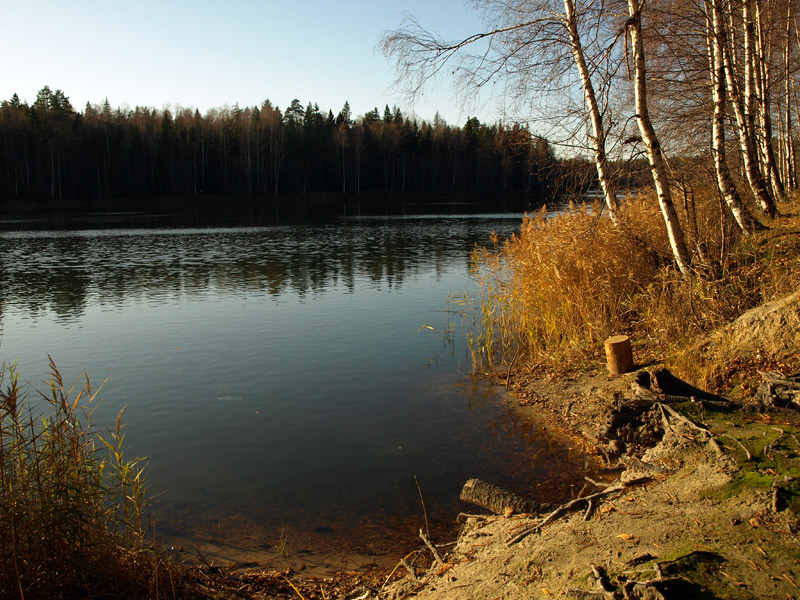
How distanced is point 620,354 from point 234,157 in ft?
265

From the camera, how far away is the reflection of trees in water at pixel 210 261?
1919cm

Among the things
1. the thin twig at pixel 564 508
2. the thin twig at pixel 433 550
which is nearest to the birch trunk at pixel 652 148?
the thin twig at pixel 564 508

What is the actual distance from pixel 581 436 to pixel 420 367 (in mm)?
4104

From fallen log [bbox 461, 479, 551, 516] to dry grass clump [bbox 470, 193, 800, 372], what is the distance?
3966 millimetres

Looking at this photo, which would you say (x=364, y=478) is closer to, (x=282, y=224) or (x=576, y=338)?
(x=576, y=338)

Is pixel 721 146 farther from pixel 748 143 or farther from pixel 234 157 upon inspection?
pixel 234 157

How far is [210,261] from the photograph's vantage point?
25.8m

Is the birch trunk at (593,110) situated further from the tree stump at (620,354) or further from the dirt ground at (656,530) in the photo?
the dirt ground at (656,530)

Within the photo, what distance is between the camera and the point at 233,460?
7.27 meters

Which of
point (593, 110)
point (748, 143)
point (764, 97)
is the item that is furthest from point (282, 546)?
point (764, 97)

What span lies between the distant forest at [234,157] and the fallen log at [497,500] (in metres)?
71.1

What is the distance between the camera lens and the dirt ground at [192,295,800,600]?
10.3 feet

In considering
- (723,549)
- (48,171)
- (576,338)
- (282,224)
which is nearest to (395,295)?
(576,338)

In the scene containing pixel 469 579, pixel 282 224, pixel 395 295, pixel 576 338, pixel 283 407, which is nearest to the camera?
pixel 469 579
